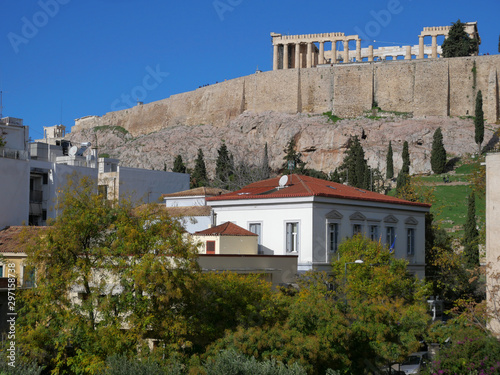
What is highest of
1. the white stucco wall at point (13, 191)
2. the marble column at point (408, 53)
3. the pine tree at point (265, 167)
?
the marble column at point (408, 53)

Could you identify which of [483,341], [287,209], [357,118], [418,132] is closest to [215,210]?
[287,209]

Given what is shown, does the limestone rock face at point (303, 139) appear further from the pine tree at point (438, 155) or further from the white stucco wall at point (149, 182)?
the white stucco wall at point (149, 182)

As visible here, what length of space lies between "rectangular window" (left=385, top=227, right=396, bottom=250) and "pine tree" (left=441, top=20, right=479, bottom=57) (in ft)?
223

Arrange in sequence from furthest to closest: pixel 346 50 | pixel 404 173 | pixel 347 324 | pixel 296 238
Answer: pixel 346 50 < pixel 404 173 < pixel 296 238 < pixel 347 324

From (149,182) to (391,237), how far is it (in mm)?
18725

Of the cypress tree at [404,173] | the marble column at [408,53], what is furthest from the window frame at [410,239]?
the marble column at [408,53]

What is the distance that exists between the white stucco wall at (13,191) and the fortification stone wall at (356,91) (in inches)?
2686

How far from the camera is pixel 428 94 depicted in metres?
96.2

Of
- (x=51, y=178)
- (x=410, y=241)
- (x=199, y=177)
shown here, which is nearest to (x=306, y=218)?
(x=410, y=241)

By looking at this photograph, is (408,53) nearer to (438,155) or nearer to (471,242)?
(438,155)

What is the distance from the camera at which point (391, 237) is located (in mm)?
38969

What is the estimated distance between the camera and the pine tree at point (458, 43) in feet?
332

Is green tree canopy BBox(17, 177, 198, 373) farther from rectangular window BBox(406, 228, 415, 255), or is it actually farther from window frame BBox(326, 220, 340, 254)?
rectangular window BBox(406, 228, 415, 255)

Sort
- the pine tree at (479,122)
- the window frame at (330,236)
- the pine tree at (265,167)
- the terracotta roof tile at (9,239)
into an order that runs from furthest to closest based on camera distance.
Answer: the pine tree at (265,167)
the pine tree at (479,122)
the window frame at (330,236)
the terracotta roof tile at (9,239)
